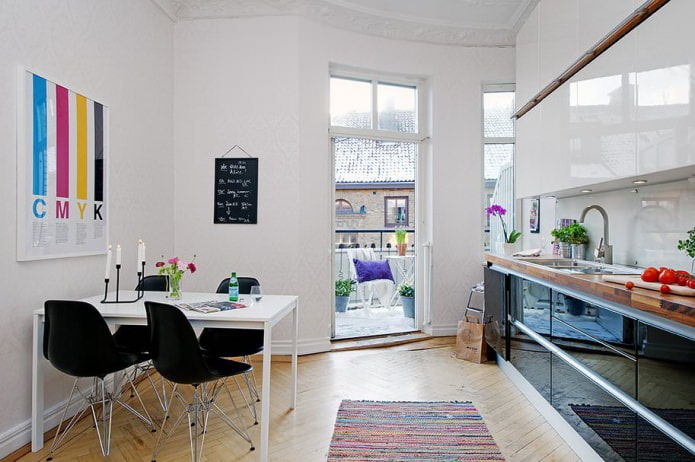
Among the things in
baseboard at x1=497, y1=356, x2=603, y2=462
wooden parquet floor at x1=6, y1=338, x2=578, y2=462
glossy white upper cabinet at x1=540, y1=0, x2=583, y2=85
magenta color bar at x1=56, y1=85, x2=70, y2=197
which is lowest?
wooden parquet floor at x1=6, y1=338, x2=578, y2=462

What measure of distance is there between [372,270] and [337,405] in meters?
2.68

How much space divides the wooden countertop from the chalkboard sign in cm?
267

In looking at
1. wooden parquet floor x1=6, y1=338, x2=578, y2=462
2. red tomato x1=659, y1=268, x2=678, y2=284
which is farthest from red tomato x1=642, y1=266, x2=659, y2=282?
wooden parquet floor x1=6, y1=338, x2=578, y2=462

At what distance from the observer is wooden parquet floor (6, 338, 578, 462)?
252cm

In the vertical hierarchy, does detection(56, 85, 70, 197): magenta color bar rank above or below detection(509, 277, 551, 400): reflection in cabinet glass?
above

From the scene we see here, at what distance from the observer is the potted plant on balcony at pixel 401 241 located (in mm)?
5633

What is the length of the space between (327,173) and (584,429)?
314cm

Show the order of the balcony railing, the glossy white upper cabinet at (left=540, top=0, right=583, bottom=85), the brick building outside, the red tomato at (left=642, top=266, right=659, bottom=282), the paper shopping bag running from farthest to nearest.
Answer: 1. the balcony railing
2. the brick building outside
3. the paper shopping bag
4. the glossy white upper cabinet at (left=540, top=0, right=583, bottom=85)
5. the red tomato at (left=642, top=266, right=659, bottom=282)

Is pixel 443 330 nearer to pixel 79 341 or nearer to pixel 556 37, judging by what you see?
pixel 556 37

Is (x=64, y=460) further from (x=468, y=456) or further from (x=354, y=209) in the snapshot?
(x=354, y=209)

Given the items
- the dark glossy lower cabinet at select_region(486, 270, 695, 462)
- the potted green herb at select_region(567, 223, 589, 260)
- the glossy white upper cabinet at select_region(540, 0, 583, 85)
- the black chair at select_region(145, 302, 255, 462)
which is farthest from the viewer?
the potted green herb at select_region(567, 223, 589, 260)

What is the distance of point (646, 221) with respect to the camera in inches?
111

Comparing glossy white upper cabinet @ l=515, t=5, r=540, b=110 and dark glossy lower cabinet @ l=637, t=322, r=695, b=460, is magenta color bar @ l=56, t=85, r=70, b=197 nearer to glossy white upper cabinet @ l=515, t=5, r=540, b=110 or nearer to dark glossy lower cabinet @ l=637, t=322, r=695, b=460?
dark glossy lower cabinet @ l=637, t=322, r=695, b=460

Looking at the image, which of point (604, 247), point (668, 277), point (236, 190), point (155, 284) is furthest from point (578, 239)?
point (155, 284)
